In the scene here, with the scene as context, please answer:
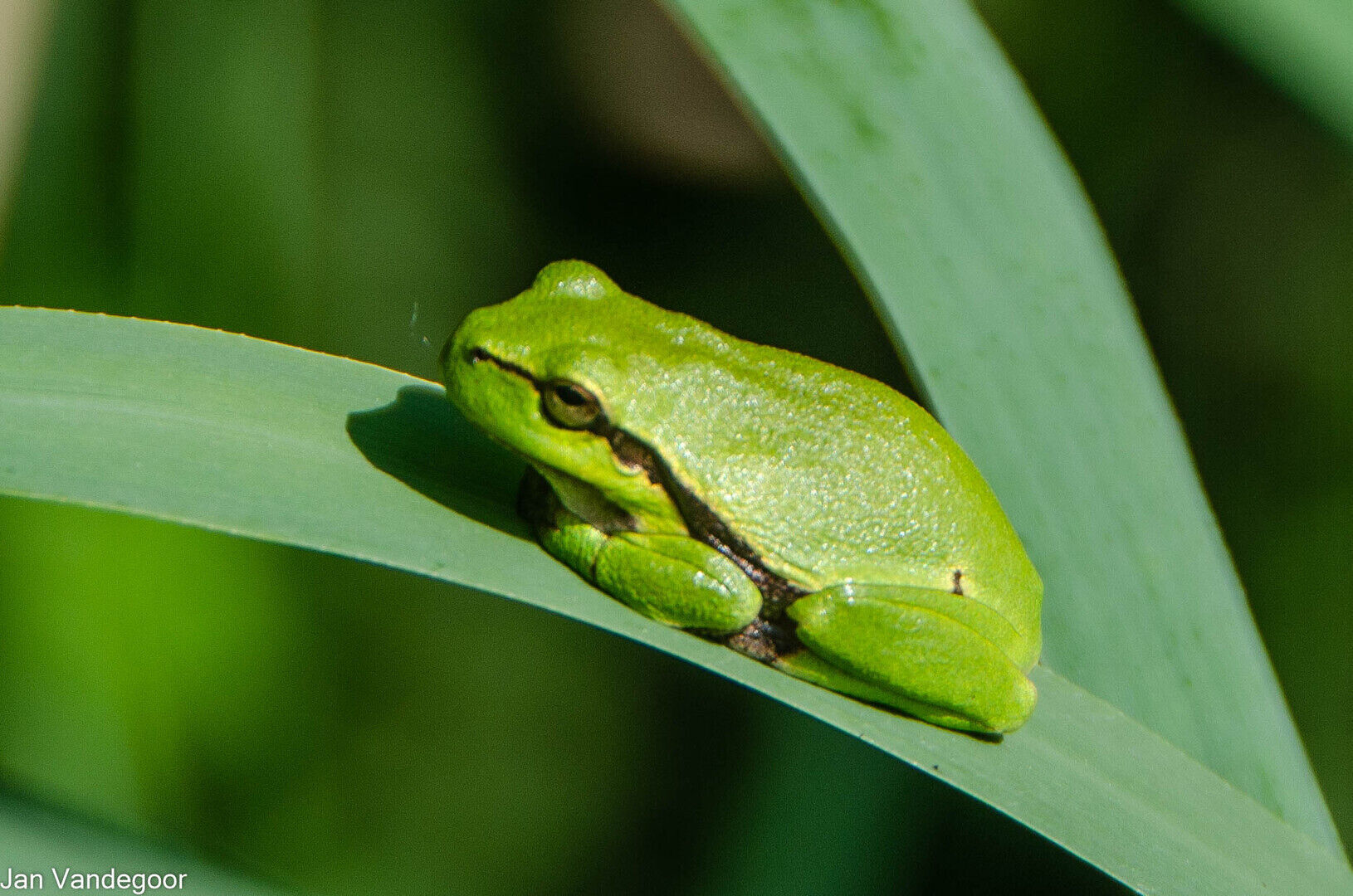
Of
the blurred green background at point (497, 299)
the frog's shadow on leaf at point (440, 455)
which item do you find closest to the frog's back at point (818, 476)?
the frog's shadow on leaf at point (440, 455)

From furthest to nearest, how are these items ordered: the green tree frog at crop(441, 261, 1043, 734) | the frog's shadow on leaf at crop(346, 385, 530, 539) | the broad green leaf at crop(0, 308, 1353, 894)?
1. the green tree frog at crop(441, 261, 1043, 734)
2. the frog's shadow on leaf at crop(346, 385, 530, 539)
3. the broad green leaf at crop(0, 308, 1353, 894)

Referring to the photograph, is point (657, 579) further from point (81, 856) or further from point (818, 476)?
point (81, 856)

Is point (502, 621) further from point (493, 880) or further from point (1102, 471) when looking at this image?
point (1102, 471)

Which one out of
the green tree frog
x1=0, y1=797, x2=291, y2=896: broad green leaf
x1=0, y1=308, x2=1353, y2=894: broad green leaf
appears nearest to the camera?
x1=0, y1=797, x2=291, y2=896: broad green leaf

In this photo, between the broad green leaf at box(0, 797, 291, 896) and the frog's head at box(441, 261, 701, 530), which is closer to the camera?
the broad green leaf at box(0, 797, 291, 896)

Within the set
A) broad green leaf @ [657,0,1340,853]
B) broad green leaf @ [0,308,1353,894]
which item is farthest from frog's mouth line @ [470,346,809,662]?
broad green leaf @ [657,0,1340,853]

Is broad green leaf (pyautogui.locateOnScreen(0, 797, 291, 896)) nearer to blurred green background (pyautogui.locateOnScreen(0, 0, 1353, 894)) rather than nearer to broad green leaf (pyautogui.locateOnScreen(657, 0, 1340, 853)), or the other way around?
blurred green background (pyautogui.locateOnScreen(0, 0, 1353, 894))

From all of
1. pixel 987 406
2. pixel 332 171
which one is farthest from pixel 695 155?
pixel 987 406

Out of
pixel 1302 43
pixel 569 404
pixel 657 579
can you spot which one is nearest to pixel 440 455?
pixel 569 404

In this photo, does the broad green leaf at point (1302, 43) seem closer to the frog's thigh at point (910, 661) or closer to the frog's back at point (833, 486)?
the frog's back at point (833, 486)
